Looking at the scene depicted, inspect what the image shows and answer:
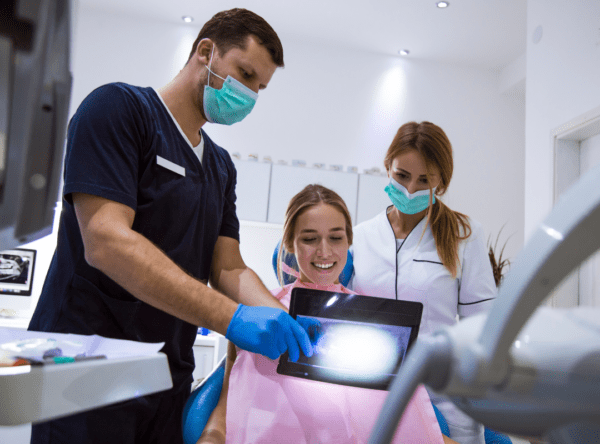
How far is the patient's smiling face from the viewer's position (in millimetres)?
1661

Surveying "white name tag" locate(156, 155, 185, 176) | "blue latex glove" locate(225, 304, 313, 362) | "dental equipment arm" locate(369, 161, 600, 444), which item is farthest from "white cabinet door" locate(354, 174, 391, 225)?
"dental equipment arm" locate(369, 161, 600, 444)

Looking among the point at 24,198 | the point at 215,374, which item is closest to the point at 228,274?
the point at 215,374

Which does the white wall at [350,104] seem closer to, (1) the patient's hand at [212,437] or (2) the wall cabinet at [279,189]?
(2) the wall cabinet at [279,189]

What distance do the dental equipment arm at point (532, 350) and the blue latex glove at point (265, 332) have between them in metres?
0.61

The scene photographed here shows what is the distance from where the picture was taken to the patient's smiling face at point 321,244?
1.66m

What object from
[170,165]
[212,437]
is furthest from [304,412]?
[170,165]

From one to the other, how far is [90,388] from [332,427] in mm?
851

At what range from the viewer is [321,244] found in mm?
1678

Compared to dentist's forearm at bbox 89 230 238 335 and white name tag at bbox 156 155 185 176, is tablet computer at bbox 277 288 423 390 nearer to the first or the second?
dentist's forearm at bbox 89 230 238 335

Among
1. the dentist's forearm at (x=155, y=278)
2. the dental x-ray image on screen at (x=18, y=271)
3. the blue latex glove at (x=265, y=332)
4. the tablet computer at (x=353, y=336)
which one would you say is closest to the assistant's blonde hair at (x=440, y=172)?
the tablet computer at (x=353, y=336)

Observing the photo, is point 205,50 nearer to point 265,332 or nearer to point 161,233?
point 161,233

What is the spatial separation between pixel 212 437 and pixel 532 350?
1.01 meters

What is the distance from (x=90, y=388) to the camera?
44 centimetres

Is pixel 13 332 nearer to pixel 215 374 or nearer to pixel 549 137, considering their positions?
pixel 215 374
